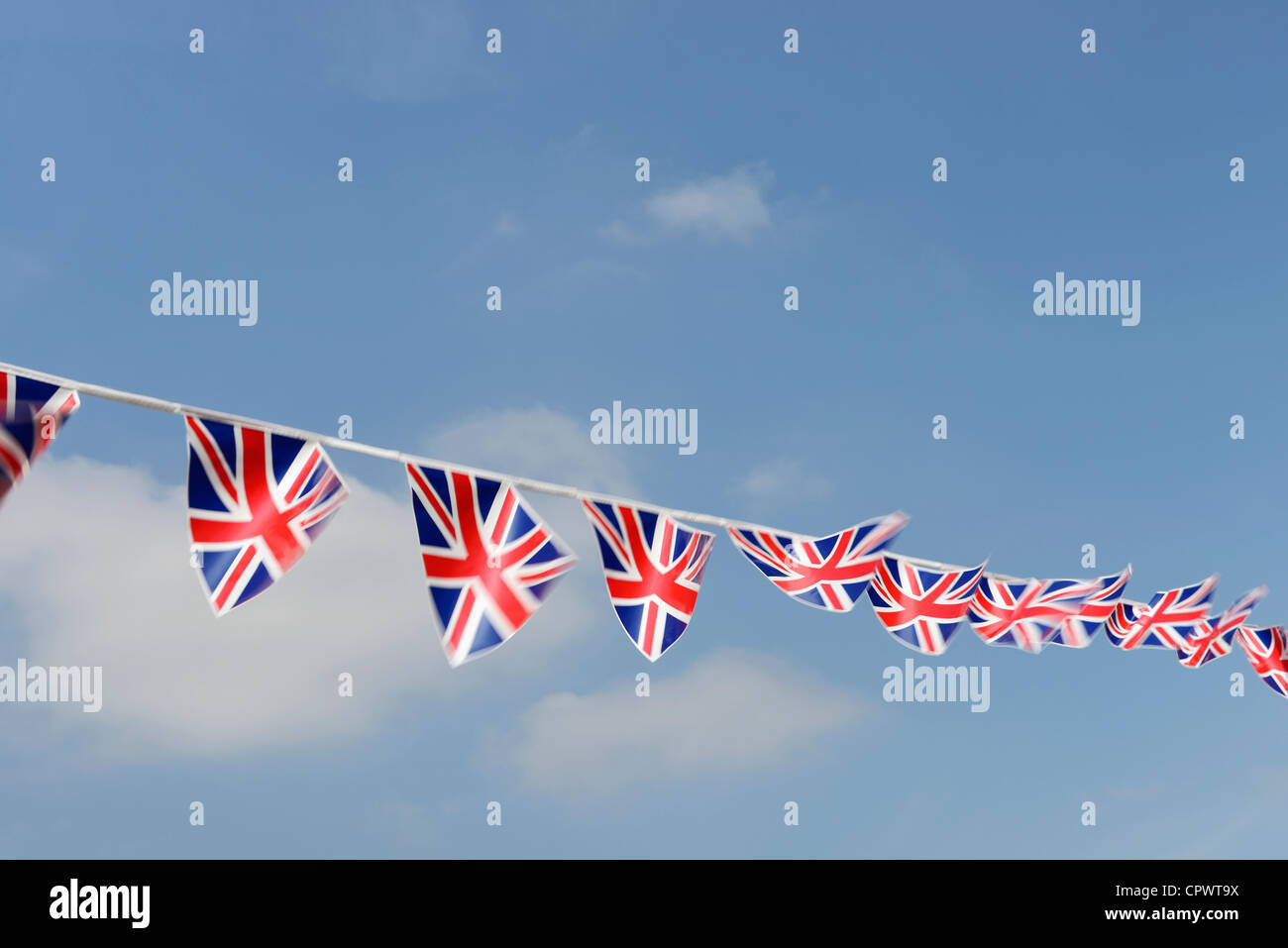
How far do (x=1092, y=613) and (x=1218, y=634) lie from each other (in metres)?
3.42

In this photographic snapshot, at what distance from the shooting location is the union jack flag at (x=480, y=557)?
31.2 ft

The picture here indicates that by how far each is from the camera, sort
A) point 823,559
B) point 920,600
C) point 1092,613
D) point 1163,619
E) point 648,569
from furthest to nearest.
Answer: point 1163,619 → point 1092,613 → point 920,600 → point 823,559 → point 648,569

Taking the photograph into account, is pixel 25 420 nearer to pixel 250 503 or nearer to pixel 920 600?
pixel 250 503

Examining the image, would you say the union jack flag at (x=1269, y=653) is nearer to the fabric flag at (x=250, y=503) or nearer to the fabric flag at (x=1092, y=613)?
the fabric flag at (x=1092, y=613)

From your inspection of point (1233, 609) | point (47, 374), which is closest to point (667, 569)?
point (47, 374)

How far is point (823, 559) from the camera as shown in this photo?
11.9m

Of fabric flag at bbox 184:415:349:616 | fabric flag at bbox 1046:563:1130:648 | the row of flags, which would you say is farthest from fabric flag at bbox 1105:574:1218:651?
fabric flag at bbox 184:415:349:616

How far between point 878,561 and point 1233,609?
7.64m

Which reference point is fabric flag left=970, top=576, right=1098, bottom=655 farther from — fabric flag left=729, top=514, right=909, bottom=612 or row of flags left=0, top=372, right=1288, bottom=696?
fabric flag left=729, top=514, right=909, bottom=612

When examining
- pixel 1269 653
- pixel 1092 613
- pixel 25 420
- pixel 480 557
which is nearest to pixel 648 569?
pixel 480 557
